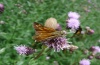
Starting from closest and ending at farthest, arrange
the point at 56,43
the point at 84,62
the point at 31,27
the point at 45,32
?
the point at 45,32 → the point at 56,43 → the point at 84,62 → the point at 31,27

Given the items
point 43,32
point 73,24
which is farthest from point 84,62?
point 43,32

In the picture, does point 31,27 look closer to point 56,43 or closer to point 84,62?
point 84,62

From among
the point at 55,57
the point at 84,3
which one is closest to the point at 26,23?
the point at 55,57

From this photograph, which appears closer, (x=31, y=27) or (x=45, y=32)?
(x=45, y=32)

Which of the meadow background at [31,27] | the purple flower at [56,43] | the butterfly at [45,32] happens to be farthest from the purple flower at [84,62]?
the butterfly at [45,32]

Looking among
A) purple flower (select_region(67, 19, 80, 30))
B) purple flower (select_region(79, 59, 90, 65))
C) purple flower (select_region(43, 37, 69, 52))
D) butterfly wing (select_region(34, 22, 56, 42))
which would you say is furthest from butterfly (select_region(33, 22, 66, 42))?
purple flower (select_region(67, 19, 80, 30))

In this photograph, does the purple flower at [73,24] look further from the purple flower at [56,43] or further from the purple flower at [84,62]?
the purple flower at [56,43]

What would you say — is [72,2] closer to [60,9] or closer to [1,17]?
[60,9]

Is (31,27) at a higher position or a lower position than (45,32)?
higher
